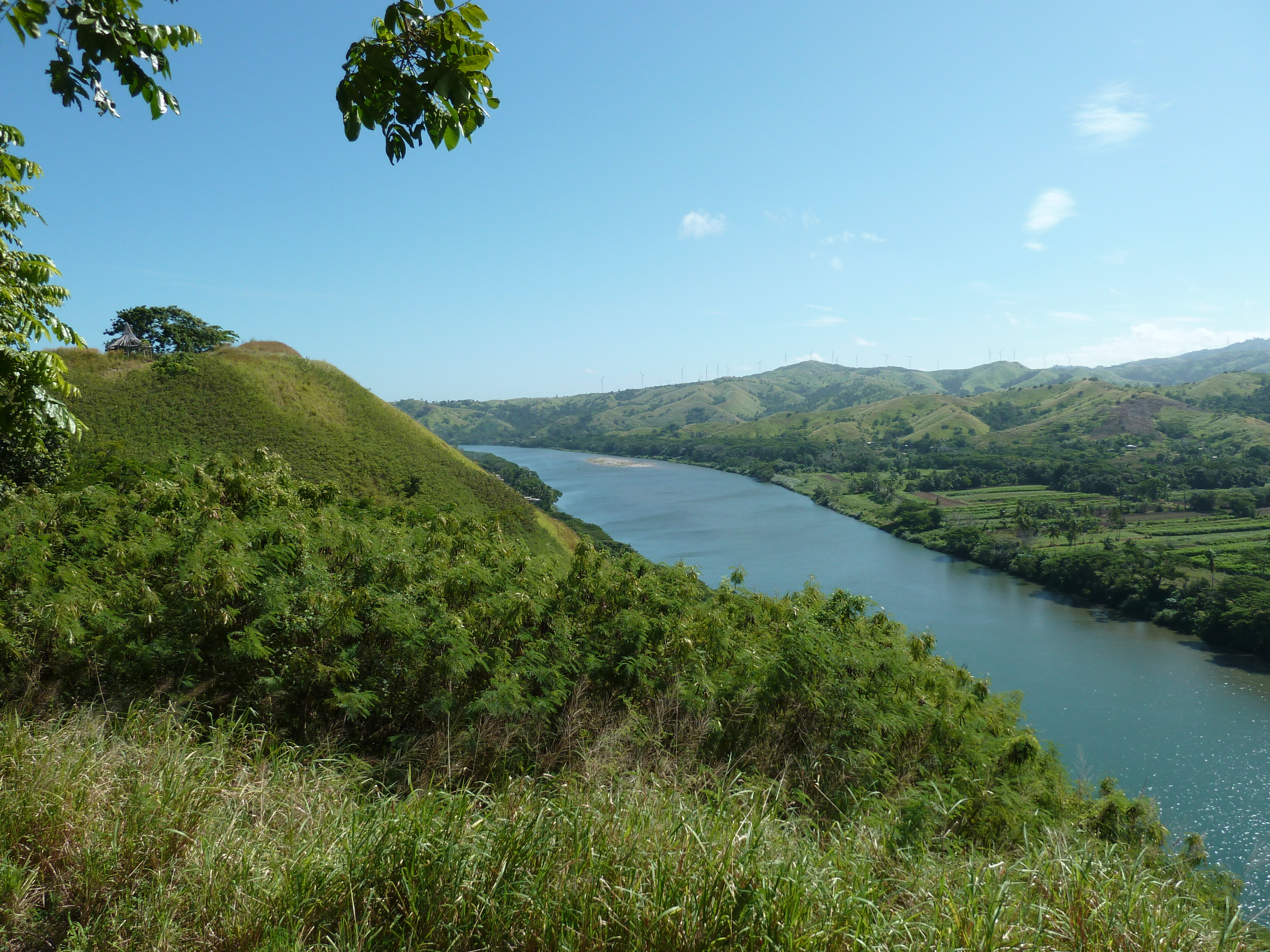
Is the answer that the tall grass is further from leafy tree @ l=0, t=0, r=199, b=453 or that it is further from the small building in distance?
the small building in distance

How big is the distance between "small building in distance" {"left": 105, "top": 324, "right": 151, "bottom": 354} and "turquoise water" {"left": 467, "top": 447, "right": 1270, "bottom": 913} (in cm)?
3700

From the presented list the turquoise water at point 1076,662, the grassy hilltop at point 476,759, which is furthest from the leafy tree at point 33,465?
the turquoise water at point 1076,662

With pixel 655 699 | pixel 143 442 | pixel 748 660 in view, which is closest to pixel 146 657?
pixel 655 699

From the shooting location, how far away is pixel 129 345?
41.7 metres

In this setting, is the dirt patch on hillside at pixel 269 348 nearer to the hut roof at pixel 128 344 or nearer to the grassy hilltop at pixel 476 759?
the hut roof at pixel 128 344

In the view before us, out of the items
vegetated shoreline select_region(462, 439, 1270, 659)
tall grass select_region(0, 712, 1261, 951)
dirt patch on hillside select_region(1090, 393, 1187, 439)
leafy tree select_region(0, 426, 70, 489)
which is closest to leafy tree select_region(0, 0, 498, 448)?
tall grass select_region(0, 712, 1261, 951)

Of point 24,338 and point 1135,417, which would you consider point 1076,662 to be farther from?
point 1135,417

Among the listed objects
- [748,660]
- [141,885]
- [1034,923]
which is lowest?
[748,660]

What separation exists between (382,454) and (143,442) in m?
11.7

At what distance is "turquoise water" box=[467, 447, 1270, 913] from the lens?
2148 centimetres

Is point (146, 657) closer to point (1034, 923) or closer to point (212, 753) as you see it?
point (212, 753)

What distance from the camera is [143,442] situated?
108 ft

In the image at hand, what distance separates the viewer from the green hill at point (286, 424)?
113 feet

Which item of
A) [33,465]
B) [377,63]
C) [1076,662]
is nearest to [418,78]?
[377,63]
